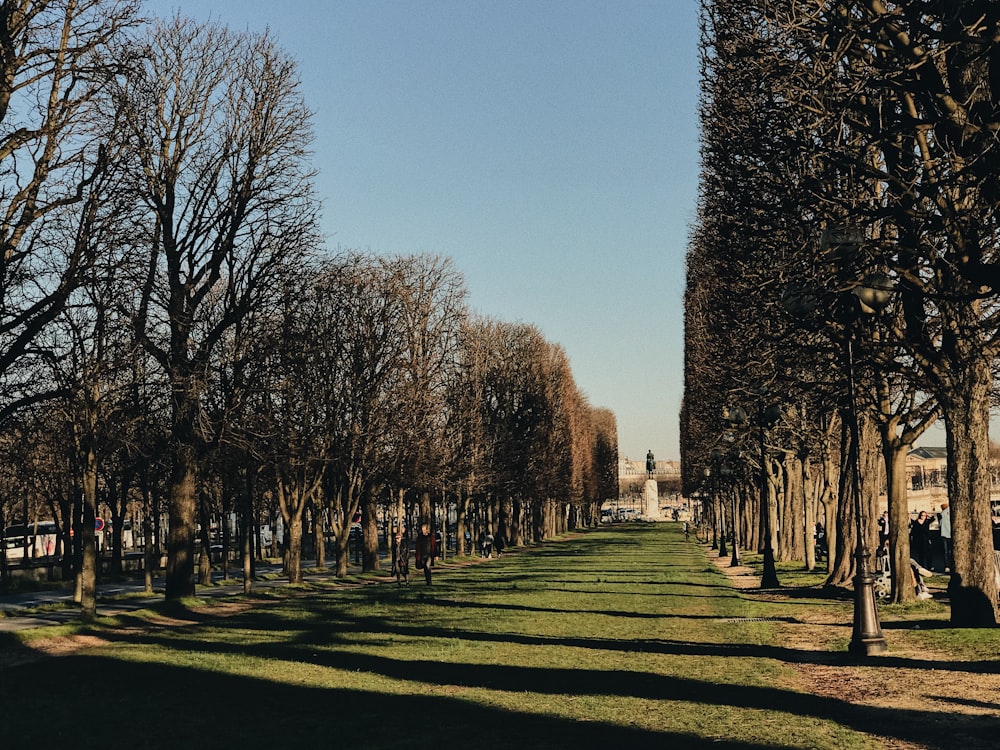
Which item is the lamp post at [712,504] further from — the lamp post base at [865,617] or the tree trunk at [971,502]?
the lamp post base at [865,617]

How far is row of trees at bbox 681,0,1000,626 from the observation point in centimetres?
1738

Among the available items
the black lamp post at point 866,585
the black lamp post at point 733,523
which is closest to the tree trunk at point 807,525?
the black lamp post at point 733,523

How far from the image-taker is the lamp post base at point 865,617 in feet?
56.3

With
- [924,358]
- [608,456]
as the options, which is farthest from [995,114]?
[608,456]

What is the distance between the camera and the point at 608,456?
151250mm

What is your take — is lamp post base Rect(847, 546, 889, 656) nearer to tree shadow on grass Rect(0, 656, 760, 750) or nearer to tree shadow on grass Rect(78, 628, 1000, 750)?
tree shadow on grass Rect(78, 628, 1000, 750)

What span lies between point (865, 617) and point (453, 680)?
6.39m

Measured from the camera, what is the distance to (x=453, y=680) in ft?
50.1

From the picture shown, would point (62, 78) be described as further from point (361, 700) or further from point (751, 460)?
point (751, 460)

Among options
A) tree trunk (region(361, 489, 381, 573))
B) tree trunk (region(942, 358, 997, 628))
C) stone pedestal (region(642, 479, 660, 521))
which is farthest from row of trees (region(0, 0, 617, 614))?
stone pedestal (region(642, 479, 660, 521))

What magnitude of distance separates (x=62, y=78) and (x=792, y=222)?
1438 centimetres

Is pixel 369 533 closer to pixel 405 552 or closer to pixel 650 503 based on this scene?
pixel 405 552

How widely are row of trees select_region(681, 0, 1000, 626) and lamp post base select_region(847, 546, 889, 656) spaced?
1615 mm

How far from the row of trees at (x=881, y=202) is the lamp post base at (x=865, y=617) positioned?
162 centimetres
